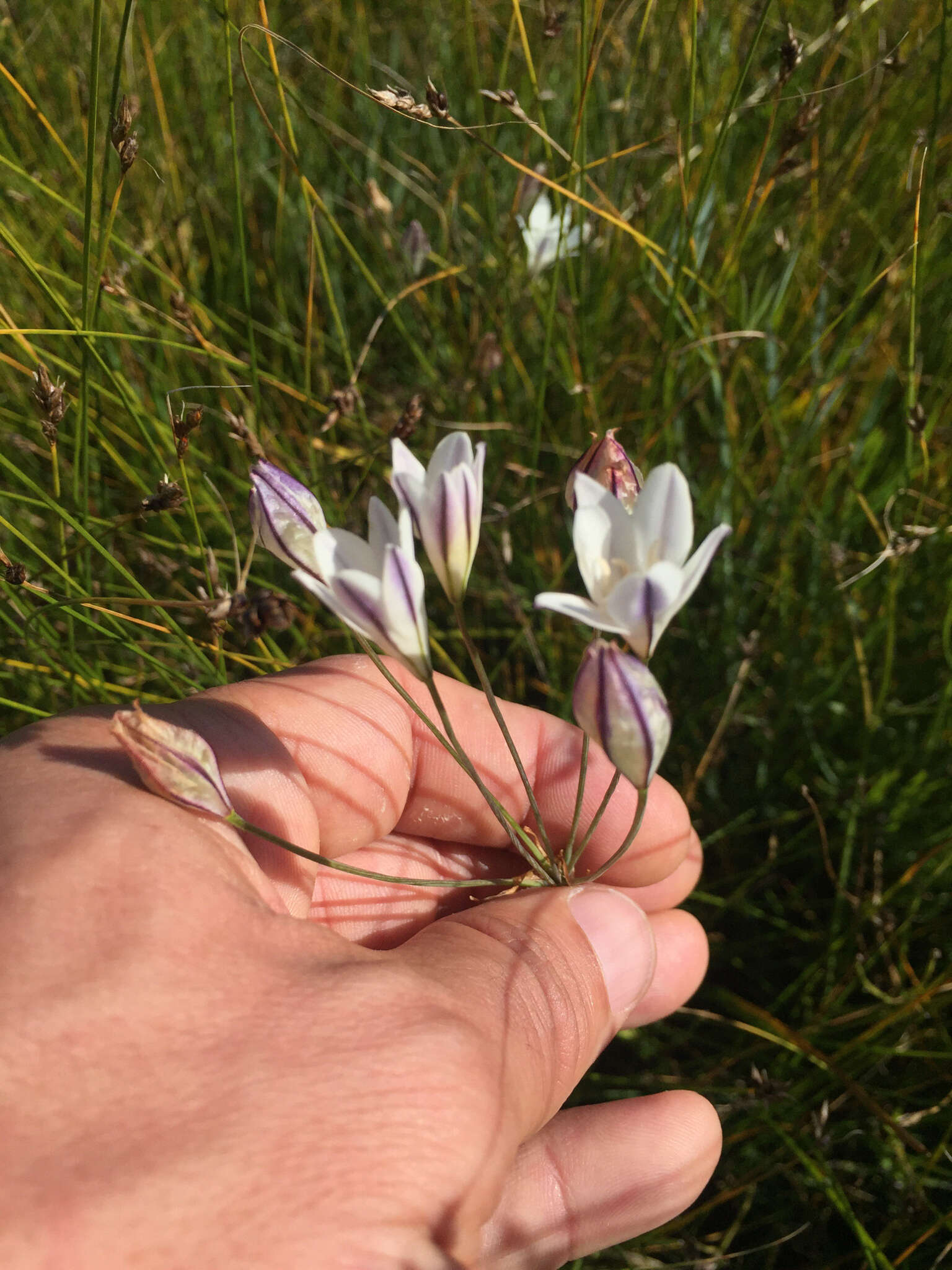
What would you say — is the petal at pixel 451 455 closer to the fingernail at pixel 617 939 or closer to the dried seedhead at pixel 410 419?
the dried seedhead at pixel 410 419

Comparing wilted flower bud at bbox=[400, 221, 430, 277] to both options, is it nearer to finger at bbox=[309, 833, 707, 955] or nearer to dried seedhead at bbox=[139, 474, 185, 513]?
dried seedhead at bbox=[139, 474, 185, 513]

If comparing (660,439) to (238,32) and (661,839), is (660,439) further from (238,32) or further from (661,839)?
(238,32)

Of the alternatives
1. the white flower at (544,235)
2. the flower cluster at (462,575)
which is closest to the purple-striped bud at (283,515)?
the flower cluster at (462,575)

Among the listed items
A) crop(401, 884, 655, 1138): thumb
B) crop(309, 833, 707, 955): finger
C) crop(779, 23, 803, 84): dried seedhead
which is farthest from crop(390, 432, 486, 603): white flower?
crop(779, 23, 803, 84): dried seedhead

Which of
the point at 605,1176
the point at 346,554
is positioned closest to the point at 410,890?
the point at 605,1176

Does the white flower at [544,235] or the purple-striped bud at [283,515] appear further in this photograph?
the white flower at [544,235]

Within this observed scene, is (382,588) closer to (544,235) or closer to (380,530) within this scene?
(380,530)
